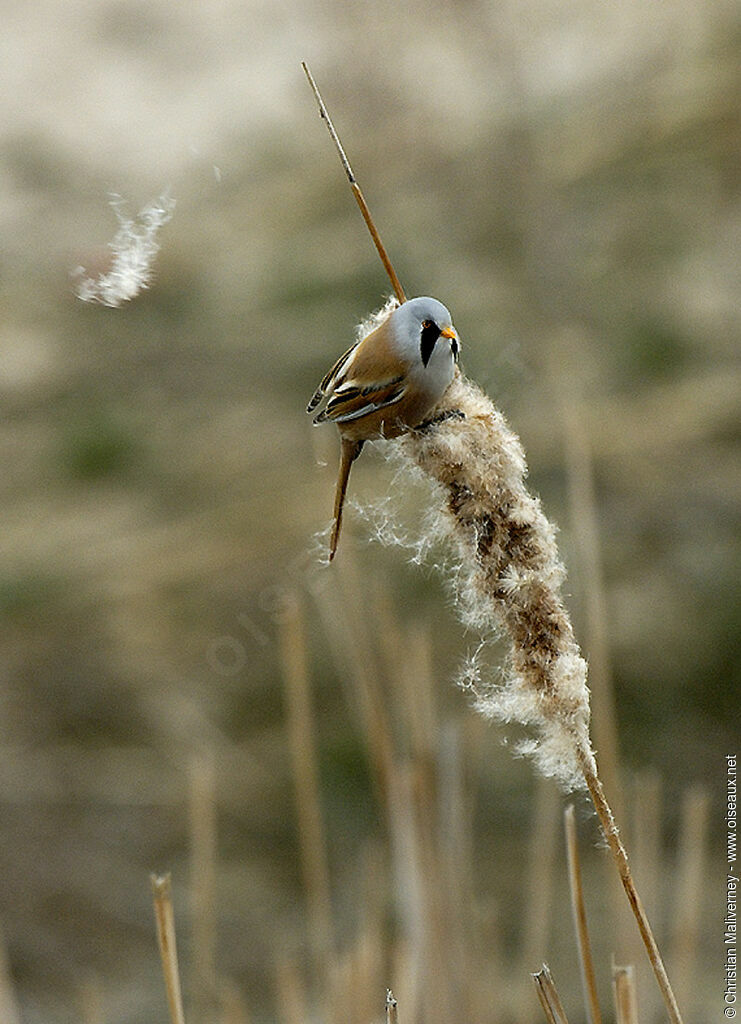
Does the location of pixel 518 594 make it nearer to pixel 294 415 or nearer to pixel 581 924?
pixel 581 924

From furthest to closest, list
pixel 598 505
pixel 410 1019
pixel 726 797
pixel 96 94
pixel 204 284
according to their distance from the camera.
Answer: pixel 204 284, pixel 96 94, pixel 598 505, pixel 726 797, pixel 410 1019

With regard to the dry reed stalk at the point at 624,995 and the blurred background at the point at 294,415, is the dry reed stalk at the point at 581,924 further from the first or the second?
the blurred background at the point at 294,415

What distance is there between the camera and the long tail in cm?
58

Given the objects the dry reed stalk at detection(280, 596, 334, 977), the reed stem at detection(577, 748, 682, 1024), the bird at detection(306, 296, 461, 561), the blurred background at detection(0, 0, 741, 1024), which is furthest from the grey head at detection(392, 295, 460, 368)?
the blurred background at detection(0, 0, 741, 1024)

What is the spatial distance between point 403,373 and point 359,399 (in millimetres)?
36

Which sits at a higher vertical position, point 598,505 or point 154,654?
point 598,505

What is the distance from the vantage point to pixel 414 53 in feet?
11.5

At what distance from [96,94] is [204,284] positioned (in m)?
0.74

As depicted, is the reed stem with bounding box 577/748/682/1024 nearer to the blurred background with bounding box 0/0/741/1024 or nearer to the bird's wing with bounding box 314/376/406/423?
the bird's wing with bounding box 314/376/406/423

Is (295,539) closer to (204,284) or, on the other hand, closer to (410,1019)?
(204,284)

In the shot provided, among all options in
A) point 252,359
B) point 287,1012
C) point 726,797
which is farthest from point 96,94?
point 287,1012

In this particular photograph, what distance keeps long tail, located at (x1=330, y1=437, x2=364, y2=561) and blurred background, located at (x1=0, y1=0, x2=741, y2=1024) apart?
1.76 meters

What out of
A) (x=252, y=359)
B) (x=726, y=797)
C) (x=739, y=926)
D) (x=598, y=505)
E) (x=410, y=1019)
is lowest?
(x=410, y=1019)

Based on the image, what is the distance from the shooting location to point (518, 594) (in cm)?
57
